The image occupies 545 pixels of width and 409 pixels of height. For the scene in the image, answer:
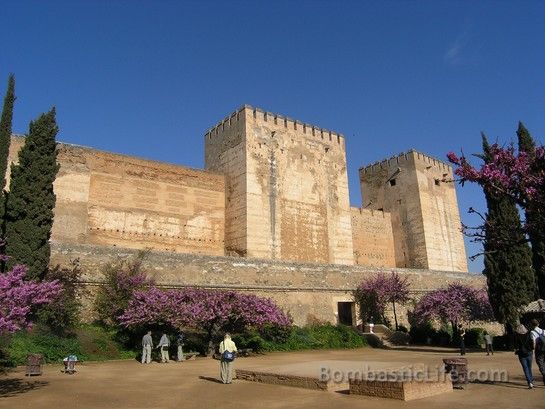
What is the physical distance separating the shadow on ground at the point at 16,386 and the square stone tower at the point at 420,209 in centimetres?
2528

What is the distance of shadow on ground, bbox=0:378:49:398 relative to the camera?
797cm

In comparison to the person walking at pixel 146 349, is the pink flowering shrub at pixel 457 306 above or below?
above

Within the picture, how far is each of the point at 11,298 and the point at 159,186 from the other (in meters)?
14.9

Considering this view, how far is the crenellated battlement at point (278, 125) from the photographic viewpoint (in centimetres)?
2358

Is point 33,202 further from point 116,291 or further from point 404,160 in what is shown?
point 404,160

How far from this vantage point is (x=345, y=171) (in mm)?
26641

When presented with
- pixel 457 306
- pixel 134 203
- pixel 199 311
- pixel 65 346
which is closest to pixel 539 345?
pixel 199 311

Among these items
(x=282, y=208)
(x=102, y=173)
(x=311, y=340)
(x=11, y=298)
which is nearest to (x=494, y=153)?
(x=11, y=298)

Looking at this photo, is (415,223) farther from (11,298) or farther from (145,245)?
(11,298)

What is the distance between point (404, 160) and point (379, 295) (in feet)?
45.1

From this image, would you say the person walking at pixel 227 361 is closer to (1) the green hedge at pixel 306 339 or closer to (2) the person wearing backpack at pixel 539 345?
(2) the person wearing backpack at pixel 539 345

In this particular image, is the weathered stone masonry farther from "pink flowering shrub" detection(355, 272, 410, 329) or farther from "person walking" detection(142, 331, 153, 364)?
"person walking" detection(142, 331, 153, 364)

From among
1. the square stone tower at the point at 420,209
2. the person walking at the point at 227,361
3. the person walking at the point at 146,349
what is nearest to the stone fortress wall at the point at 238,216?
the square stone tower at the point at 420,209

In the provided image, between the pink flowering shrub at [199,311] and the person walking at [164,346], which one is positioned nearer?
the person walking at [164,346]
